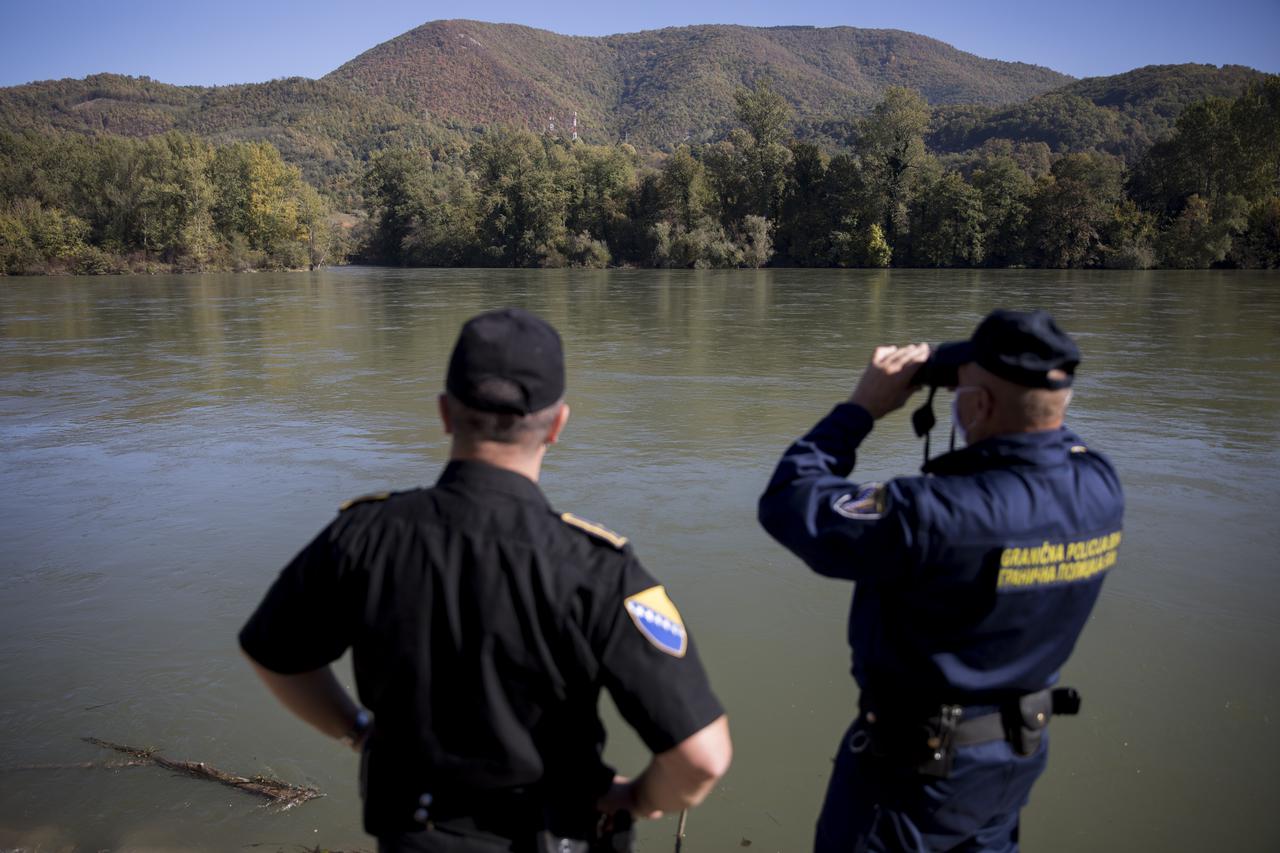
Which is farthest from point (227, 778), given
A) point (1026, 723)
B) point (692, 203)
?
point (692, 203)

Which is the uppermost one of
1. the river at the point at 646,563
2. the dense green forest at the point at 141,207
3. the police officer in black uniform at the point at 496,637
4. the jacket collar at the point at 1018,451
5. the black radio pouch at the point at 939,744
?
the dense green forest at the point at 141,207

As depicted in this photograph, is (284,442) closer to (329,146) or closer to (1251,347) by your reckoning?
(1251,347)

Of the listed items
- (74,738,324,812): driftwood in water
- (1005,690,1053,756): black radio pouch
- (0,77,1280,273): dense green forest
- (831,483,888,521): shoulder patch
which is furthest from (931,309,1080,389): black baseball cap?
(0,77,1280,273): dense green forest

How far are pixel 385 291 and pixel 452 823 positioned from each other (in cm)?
3698

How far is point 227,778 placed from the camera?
344 centimetres

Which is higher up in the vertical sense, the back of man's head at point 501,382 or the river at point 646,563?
the back of man's head at point 501,382

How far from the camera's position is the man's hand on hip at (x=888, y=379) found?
85.5 inches

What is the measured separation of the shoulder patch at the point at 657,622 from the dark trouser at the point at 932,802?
0.76 meters

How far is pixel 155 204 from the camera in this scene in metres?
61.3

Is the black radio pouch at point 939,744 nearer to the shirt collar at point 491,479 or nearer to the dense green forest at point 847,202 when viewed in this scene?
the shirt collar at point 491,479

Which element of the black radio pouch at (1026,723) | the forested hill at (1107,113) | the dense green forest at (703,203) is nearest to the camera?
the black radio pouch at (1026,723)

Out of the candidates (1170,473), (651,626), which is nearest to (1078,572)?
(651,626)

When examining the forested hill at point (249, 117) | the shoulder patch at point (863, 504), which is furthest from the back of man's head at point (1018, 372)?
the forested hill at point (249, 117)

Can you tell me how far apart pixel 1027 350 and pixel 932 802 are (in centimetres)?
103
